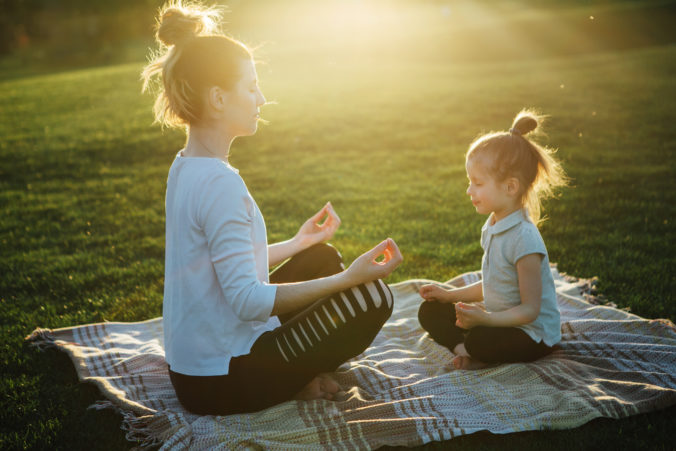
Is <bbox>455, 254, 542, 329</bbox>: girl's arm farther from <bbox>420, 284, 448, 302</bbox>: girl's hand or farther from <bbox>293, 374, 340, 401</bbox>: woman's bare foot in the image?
<bbox>293, 374, 340, 401</bbox>: woman's bare foot

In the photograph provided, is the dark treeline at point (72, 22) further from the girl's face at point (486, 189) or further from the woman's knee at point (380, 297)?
the woman's knee at point (380, 297)

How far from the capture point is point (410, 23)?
2758cm

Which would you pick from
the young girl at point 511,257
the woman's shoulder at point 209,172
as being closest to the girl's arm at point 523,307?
the young girl at point 511,257

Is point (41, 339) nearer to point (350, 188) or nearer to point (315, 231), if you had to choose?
point (315, 231)

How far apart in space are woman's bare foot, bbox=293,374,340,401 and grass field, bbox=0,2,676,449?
1.97 ft

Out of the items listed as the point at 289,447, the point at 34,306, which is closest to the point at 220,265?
the point at 289,447

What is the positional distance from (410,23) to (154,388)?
27.3 meters

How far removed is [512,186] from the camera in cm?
284

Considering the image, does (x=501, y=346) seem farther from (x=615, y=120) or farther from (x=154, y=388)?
(x=615, y=120)

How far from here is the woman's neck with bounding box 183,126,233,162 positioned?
245 centimetres

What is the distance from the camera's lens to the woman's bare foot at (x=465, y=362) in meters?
3.02

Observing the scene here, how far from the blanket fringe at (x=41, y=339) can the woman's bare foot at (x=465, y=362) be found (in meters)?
2.42

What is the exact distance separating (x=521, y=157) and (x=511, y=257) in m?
0.51

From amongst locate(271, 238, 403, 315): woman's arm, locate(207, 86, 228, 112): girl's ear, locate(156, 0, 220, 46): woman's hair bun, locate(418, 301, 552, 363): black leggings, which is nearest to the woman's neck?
locate(207, 86, 228, 112): girl's ear
